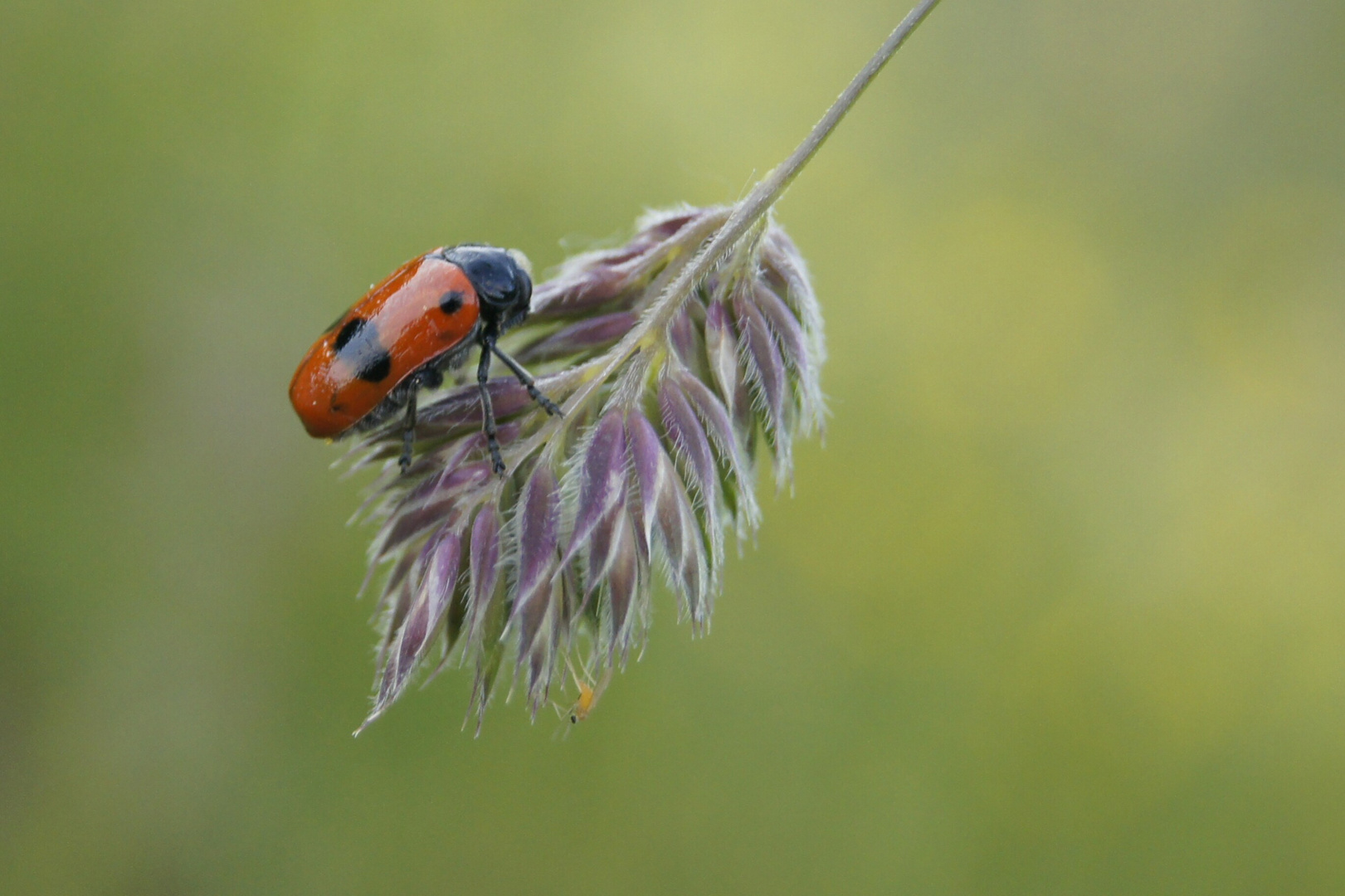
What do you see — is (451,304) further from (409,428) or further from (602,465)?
(602,465)

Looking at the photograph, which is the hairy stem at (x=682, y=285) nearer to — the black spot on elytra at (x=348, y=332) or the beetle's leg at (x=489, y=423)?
the beetle's leg at (x=489, y=423)

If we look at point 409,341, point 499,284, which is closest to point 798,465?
point 499,284

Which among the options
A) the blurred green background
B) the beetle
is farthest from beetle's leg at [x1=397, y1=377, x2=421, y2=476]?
the blurred green background

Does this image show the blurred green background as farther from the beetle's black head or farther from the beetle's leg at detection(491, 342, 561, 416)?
the beetle's leg at detection(491, 342, 561, 416)

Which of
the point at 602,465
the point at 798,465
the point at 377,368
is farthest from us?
the point at 798,465

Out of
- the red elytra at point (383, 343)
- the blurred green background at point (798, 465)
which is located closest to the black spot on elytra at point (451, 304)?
the red elytra at point (383, 343)

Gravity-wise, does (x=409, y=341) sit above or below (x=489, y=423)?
above
